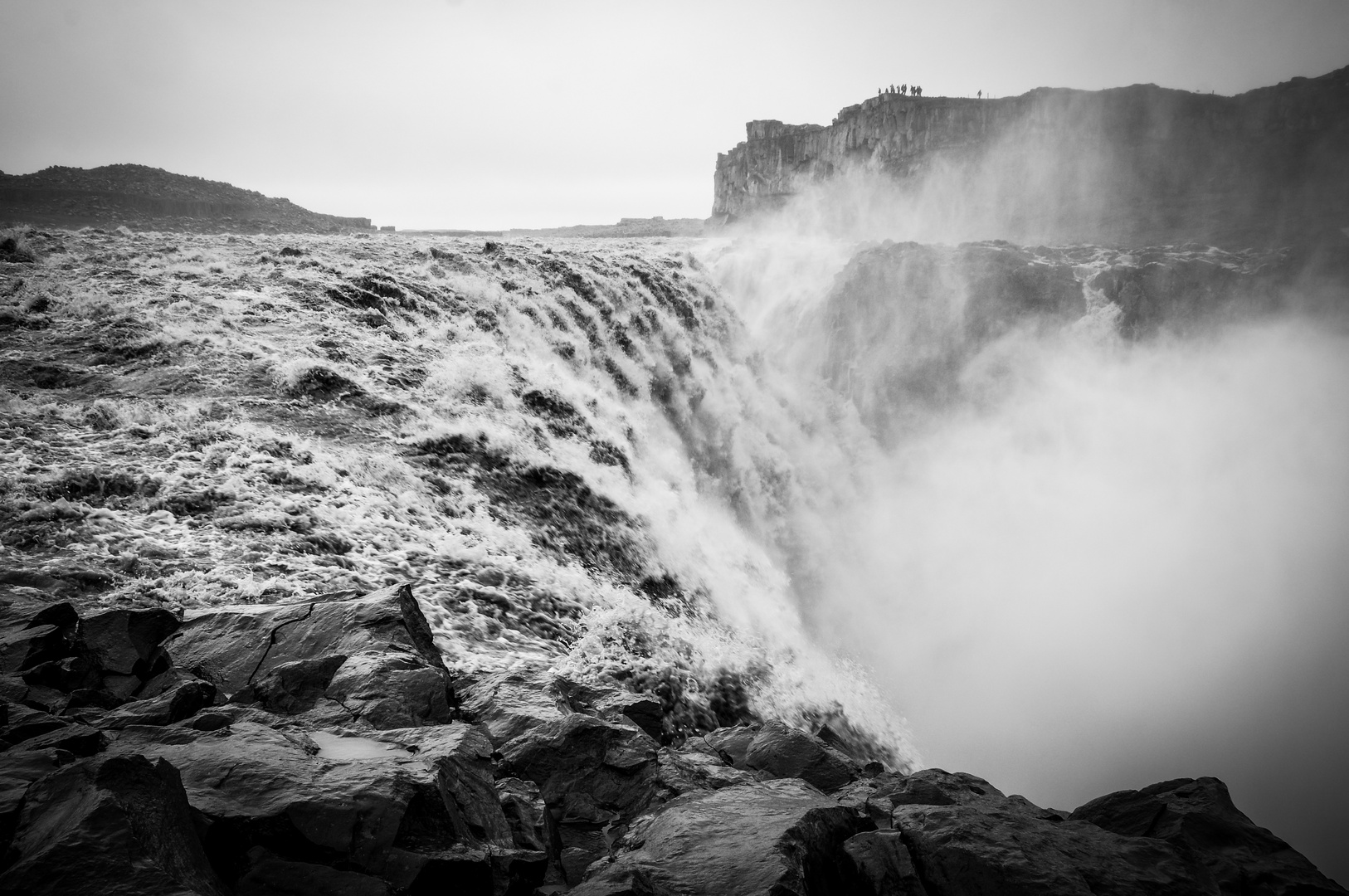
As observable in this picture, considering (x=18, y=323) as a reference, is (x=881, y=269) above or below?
above

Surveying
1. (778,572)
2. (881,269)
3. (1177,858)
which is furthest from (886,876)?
(881,269)

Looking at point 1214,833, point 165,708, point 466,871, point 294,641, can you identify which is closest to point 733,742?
point 466,871

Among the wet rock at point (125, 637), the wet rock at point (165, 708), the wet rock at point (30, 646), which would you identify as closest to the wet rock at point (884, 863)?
the wet rock at point (165, 708)

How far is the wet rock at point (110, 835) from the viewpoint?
254cm

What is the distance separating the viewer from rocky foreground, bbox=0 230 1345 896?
132 inches

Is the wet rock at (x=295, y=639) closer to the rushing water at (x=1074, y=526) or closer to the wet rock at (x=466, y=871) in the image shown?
the wet rock at (x=466, y=871)

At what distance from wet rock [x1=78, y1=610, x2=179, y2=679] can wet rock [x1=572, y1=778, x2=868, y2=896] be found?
4.00 m

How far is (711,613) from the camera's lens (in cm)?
1120

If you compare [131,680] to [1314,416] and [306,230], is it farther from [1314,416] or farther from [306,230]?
[1314,416]

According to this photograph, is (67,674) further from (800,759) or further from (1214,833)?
(1214,833)

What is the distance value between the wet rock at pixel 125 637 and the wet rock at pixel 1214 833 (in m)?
7.74

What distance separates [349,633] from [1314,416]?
45051 mm

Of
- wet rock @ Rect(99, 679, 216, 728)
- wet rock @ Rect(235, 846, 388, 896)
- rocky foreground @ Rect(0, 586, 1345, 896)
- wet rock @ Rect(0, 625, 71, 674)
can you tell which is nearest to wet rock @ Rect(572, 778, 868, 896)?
rocky foreground @ Rect(0, 586, 1345, 896)

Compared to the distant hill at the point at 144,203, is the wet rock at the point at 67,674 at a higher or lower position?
lower
